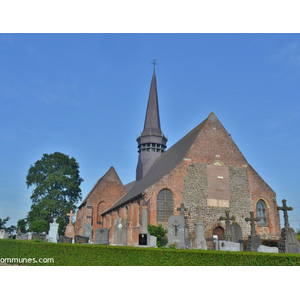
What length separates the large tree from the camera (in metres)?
35.9

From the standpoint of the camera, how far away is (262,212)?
23.8 meters

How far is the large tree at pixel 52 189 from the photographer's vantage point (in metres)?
35.9

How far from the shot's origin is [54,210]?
120ft

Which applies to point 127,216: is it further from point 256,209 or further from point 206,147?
point 256,209

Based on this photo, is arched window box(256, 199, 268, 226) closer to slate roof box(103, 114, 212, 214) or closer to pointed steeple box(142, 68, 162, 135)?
slate roof box(103, 114, 212, 214)

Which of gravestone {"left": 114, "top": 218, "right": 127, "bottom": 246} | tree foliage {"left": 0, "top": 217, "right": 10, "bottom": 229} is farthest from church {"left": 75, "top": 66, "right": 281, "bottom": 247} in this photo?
tree foliage {"left": 0, "top": 217, "right": 10, "bottom": 229}

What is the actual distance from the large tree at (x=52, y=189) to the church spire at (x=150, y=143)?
9587mm

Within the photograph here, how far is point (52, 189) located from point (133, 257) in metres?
30.9

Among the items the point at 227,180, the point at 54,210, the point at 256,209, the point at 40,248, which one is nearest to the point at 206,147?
the point at 227,180

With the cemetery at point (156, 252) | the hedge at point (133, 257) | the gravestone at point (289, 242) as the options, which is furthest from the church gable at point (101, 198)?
the gravestone at point (289, 242)

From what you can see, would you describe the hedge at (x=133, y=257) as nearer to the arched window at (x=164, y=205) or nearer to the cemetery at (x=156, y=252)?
the cemetery at (x=156, y=252)

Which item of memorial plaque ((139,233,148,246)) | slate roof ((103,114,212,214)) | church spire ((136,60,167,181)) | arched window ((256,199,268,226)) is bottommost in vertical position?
memorial plaque ((139,233,148,246))

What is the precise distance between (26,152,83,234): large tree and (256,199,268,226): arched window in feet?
74.5

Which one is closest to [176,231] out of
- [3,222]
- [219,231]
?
[219,231]
